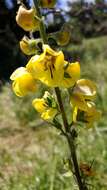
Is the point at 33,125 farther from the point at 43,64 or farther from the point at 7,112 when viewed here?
the point at 43,64

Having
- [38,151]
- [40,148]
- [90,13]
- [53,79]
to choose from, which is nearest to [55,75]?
[53,79]

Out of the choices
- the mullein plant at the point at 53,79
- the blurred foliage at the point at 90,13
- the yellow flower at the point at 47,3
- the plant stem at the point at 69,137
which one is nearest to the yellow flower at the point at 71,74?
the mullein plant at the point at 53,79

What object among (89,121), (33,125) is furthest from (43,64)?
(33,125)

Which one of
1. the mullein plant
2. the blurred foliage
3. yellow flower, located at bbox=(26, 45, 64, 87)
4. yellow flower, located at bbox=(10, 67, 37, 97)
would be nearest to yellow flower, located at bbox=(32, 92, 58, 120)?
the mullein plant

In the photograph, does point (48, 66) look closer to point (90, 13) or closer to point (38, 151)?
point (38, 151)

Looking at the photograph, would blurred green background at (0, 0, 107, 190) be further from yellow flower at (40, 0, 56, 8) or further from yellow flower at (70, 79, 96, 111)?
yellow flower at (40, 0, 56, 8)

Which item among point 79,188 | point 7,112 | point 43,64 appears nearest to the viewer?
point 43,64

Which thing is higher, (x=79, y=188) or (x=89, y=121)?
(x=89, y=121)
